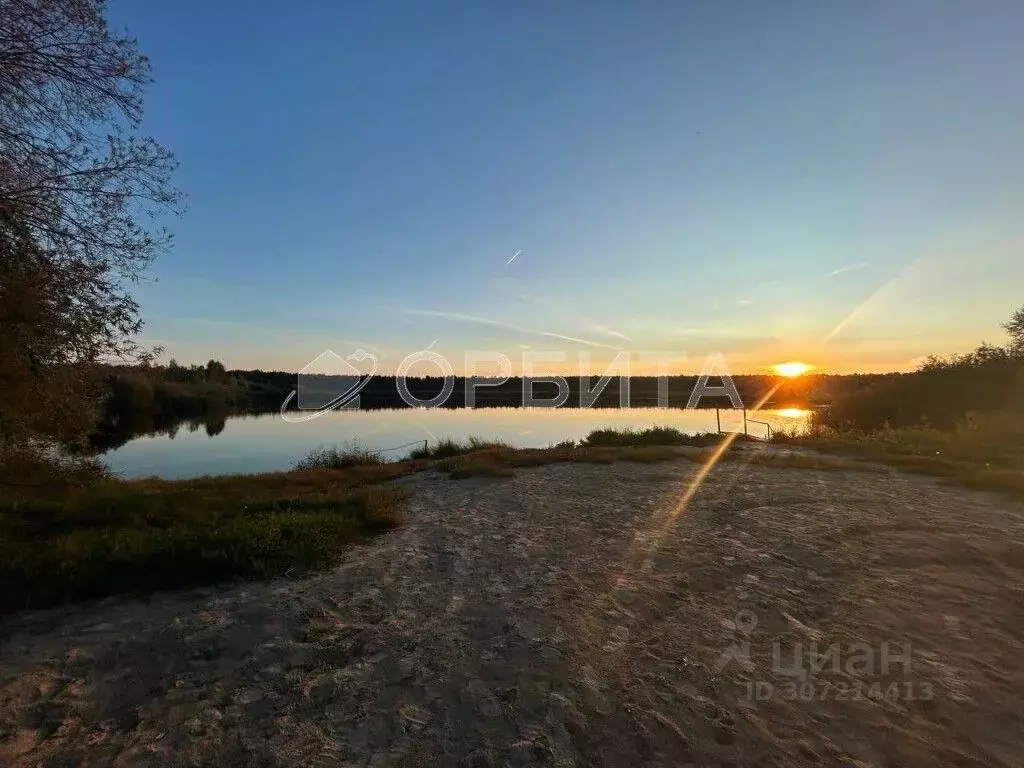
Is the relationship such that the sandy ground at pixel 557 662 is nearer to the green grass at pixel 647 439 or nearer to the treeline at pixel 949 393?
the green grass at pixel 647 439

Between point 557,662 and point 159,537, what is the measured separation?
185 inches

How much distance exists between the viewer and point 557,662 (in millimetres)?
3477

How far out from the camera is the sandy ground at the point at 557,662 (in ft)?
8.82

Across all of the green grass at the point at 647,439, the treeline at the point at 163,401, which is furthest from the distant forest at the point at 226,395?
the green grass at the point at 647,439

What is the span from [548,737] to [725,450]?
44.4 feet

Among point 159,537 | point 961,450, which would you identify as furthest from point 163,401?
point 961,450

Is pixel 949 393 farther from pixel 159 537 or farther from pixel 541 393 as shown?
pixel 541 393

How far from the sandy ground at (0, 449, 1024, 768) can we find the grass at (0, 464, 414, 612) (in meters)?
0.37

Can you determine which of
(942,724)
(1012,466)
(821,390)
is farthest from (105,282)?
Result: (821,390)

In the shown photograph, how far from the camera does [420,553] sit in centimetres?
602

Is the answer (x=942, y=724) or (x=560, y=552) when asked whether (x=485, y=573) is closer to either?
(x=560, y=552)

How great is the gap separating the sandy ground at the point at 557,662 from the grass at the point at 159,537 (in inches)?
14.6

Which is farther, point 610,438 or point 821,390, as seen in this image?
point 821,390

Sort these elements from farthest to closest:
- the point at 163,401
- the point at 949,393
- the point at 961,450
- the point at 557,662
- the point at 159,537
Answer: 1. the point at 163,401
2. the point at 949,393
3. the point at 961,450
4. the point at 159,537
5. the point at 557,662
